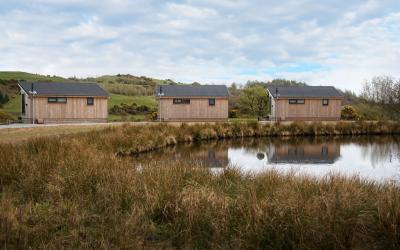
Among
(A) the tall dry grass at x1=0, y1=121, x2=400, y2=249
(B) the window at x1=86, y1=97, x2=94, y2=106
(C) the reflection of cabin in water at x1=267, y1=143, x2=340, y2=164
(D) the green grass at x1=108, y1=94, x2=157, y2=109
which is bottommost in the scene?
(C) the reflection of cabin in water at x1=267, y1=143, x2=340, y2=164

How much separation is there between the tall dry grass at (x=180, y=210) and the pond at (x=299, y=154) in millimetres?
4643

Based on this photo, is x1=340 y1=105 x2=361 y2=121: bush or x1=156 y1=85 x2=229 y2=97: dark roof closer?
x1=156 y1=85 x2=229 y2=97: dark roof

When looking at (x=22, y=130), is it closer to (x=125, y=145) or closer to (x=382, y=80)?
(x=125, y=145)

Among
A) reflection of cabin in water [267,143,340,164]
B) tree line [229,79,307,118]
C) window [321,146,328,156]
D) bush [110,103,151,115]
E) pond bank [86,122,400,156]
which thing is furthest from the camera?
bush [110,103,151,115]

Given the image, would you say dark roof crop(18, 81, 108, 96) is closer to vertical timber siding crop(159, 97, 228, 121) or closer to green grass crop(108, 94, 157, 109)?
vertical timber siding crop(159, 97, 228, 121)

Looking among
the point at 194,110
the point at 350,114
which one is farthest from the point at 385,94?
the point at 194,110

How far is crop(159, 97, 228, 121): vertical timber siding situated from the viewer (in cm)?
2866

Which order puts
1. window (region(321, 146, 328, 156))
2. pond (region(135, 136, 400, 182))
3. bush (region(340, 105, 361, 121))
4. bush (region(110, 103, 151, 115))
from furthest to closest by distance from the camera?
bush (region(110, 103, 151, 115)) → bush (region(340, 105, 361, 121)) → window (region(321, 146, 328, 156)) → pond (region(135, 136, 400, 182))

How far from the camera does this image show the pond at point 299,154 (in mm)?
12305

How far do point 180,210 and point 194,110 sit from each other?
78.7 feet

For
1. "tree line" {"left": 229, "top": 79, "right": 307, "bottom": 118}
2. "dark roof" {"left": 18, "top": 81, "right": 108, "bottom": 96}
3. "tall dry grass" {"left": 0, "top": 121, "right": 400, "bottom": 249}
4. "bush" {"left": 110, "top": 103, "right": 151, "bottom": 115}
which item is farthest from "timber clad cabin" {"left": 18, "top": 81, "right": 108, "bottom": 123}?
"tall dry grass" {"left": 0, "top": 121, "right": 400, "bottom": 249}

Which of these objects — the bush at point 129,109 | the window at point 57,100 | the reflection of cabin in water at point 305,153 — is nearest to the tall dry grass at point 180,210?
the reflection of cabin in water at point 305,153

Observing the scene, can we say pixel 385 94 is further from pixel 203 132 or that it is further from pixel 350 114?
pixel 203 132

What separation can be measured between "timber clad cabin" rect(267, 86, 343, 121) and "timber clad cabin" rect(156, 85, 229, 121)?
440 centimetres
